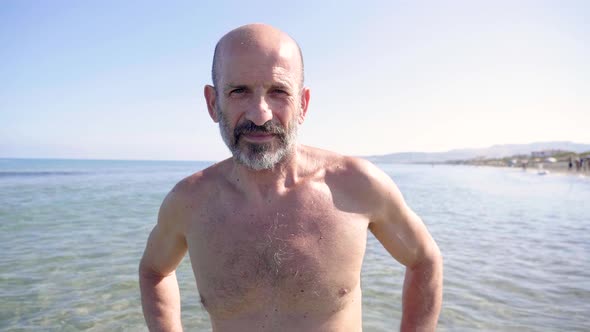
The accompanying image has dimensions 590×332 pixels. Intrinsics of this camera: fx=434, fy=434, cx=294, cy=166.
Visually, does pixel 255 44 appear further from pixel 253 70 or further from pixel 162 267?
pixel 162 267

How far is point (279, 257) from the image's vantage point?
6.16ft

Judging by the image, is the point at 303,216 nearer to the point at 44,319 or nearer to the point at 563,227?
the point at 44,319

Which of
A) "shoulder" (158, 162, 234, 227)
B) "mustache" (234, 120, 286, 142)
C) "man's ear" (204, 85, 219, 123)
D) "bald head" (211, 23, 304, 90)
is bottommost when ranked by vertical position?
"shoulder" (158, 162, 234, 227)

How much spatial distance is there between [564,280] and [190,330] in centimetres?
478

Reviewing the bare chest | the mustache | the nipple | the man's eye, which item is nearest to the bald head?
the man's eye

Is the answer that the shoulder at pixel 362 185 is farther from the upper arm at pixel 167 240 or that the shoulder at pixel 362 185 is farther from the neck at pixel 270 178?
the upper arm at pixel 167 240

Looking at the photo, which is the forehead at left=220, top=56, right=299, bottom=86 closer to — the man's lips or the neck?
the man's lips

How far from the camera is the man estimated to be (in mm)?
1789

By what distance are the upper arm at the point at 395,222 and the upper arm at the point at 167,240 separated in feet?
2.94

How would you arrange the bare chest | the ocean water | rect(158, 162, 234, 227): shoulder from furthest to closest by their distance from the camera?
the ocean water, rect(158, 162, 234, 227): shoulder, the bare chest

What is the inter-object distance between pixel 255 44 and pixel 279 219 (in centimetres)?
75

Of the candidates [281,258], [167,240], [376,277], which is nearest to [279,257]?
[281,258]

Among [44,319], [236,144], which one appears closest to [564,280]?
[236,144]

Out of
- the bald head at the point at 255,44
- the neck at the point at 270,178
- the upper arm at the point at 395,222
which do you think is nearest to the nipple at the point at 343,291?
the upper arm at the point at 395,222
